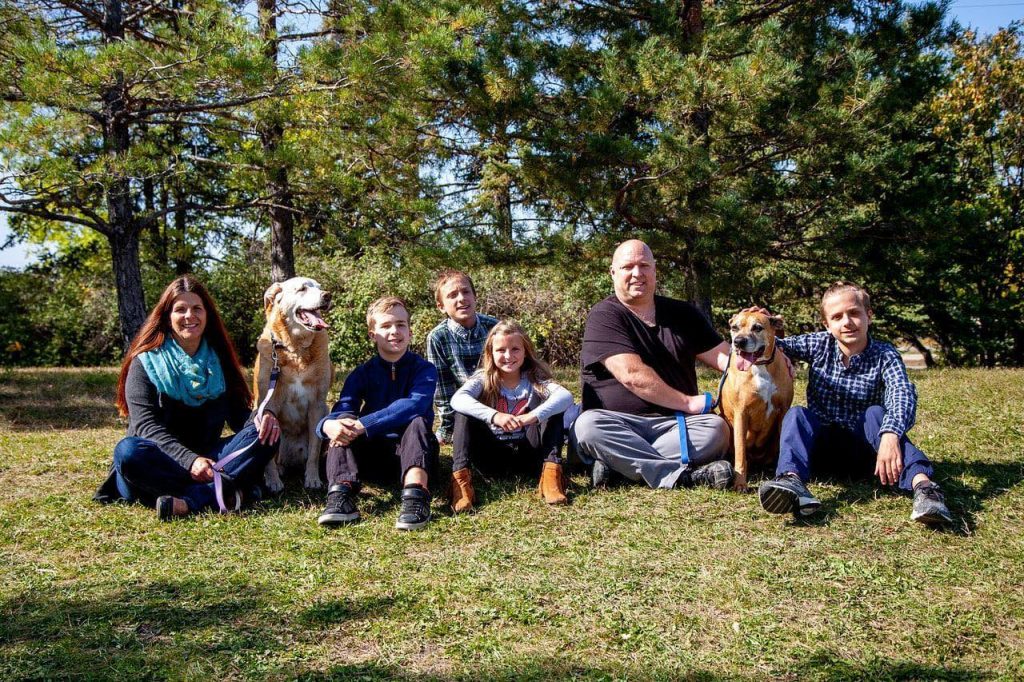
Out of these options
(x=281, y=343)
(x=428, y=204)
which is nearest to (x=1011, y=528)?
(x=281, y=343)

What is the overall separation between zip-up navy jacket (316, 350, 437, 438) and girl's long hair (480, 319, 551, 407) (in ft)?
1.08

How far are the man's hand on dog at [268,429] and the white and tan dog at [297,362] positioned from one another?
19 cm

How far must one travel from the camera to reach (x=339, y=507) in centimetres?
399

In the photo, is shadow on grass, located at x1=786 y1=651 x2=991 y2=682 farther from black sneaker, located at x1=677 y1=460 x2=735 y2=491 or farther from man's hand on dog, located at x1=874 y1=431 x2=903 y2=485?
black sneaker, located at x1=677 y1=460 x2=735 y2=491

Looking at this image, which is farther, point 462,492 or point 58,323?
point 58,323

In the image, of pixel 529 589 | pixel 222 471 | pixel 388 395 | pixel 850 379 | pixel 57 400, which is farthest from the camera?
pixel 57 400

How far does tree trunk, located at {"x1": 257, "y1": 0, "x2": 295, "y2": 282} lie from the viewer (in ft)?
28.2

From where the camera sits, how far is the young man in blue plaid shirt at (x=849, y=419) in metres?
3.79

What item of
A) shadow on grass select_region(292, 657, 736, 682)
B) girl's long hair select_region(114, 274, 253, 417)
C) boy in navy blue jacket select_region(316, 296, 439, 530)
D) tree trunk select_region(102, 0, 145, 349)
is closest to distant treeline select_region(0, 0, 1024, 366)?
tree trunk select_region(102, 0, 145, 349)

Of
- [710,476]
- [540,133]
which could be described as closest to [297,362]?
[710,476]

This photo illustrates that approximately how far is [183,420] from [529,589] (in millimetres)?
2449

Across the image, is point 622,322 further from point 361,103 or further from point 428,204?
point 361,103

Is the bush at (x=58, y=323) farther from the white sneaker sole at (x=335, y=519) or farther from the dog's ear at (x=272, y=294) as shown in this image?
the white sneaker sole at (x=335, y=519)

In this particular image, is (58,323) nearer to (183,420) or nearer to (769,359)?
(183,420)
